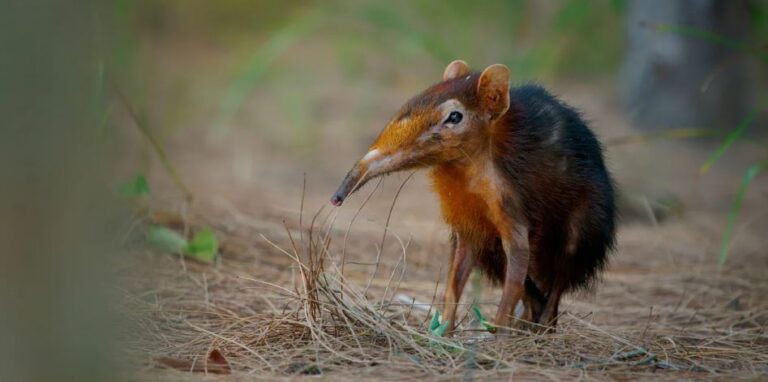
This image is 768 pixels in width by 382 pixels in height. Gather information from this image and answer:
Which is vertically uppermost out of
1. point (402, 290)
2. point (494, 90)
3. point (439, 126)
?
point (494, 90)

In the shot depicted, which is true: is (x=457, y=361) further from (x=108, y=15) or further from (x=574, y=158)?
(x=108, y=15)

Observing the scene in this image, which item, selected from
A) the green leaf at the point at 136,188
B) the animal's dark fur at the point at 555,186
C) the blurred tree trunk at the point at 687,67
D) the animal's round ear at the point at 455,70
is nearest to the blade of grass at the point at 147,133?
the green leaf at the point at 136,188

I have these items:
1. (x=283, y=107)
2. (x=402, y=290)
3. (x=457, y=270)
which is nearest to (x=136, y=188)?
(x=402, y=290)

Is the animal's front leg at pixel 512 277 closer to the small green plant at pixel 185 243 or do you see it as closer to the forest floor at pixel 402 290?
the forest floor at pixel 402 290

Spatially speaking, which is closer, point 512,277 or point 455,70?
point 512,277

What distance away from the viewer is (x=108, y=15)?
2.90 meters

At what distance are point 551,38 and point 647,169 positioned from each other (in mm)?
2740

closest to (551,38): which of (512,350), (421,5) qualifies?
(421,5)

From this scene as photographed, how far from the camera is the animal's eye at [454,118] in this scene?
3959 millimetres

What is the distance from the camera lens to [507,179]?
403 centimetres

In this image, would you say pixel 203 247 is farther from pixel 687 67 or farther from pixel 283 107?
pixel 283 107

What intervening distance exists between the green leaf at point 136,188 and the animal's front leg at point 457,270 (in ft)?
5.70

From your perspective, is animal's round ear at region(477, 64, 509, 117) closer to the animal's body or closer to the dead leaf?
the animal's body

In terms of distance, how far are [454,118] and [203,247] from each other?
1953 mm
